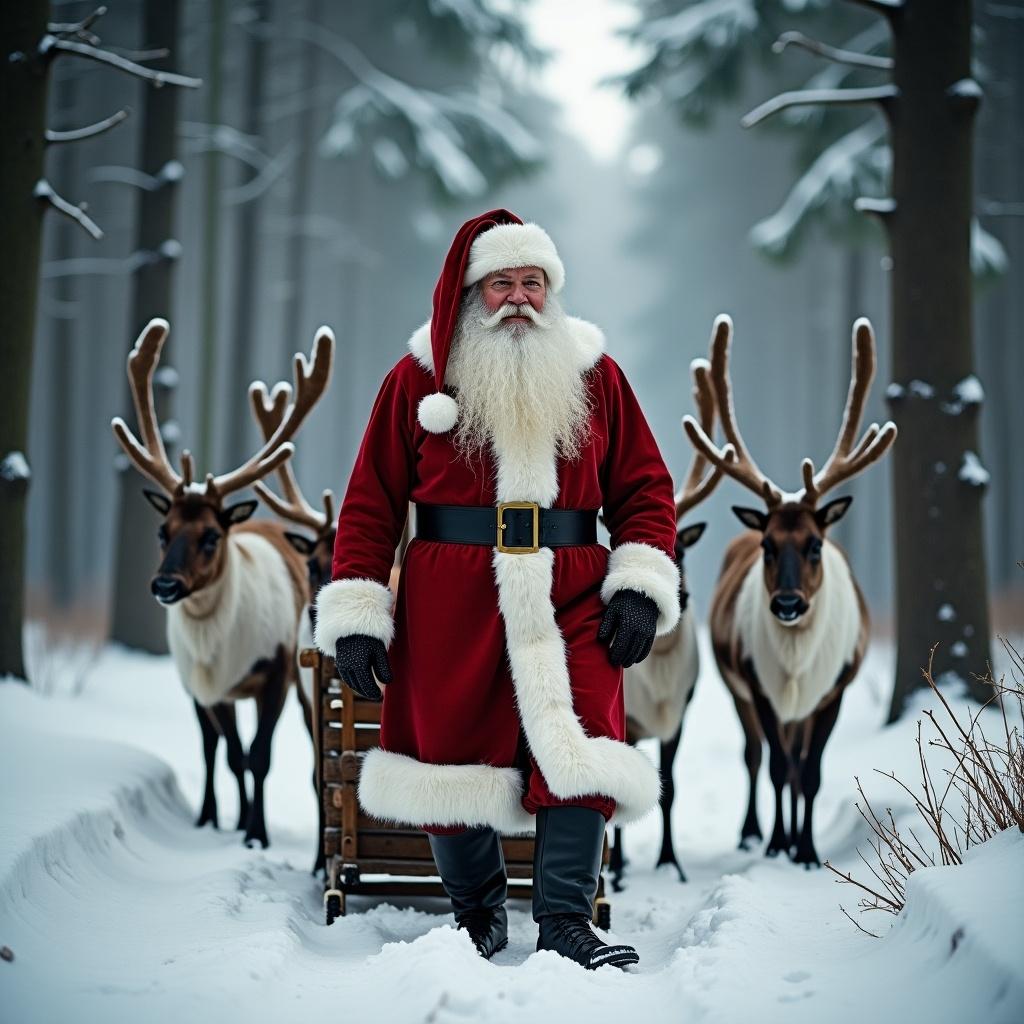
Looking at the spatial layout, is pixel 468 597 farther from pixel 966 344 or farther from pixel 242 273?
pixel 242 273

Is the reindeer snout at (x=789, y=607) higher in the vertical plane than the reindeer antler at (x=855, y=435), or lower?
lower

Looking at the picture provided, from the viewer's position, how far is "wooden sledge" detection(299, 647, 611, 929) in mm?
4180

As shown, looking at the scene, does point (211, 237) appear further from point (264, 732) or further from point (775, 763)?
point (775, 763)

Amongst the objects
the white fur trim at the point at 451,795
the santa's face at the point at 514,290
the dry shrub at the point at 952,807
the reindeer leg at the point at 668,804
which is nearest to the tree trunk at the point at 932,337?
the dry shrub at the point at 952,807

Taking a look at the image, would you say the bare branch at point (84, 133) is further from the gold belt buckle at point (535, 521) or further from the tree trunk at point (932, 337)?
the tree trunk at point (932, 337)

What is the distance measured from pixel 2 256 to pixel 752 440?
23.0 m

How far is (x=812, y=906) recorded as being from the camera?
4.14 m

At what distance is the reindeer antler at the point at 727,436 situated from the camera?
5.34m

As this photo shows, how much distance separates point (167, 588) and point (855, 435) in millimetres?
3347

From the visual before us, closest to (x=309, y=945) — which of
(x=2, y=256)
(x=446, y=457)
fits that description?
(x=446, y=457)

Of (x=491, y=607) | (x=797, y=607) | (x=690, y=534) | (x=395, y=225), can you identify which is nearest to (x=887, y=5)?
(x=690, y=534)

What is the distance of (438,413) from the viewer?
352 cm

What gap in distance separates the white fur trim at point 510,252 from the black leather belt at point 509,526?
0.79 meters

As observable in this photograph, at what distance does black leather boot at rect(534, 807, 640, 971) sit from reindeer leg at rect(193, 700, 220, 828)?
2.72 metres
